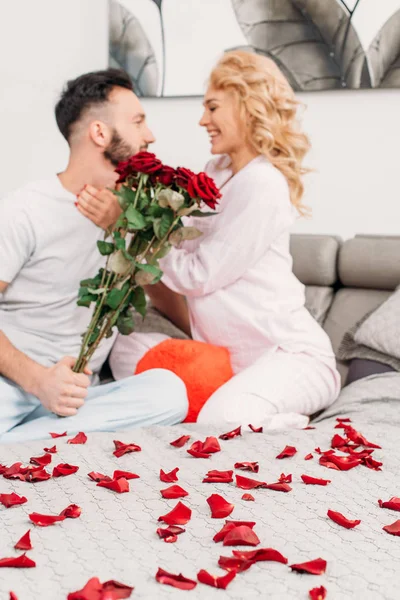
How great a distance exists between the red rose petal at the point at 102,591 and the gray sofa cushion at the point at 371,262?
5.91 feet

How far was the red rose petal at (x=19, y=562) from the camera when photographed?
0.90 metres

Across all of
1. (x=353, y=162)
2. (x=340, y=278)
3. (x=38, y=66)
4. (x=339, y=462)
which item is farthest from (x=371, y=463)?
(x=38, y=66)

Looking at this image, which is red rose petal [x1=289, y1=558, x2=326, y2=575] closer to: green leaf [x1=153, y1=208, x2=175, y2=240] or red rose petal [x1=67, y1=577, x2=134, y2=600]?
red rose petal [x1=67, y1=577, x2=134, y2=600]

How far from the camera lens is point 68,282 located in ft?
6.45

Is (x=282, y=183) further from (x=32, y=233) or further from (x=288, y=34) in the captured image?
(x=288, y=34)

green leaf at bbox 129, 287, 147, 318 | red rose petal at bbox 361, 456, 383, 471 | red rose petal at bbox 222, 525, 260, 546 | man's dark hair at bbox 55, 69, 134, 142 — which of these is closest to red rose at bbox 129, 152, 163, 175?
green leaf at bbox 129, 287, 147, 318

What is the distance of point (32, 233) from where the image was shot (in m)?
1.89

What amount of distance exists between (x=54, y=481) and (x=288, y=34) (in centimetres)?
222

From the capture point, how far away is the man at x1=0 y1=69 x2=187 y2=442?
5.74 feet

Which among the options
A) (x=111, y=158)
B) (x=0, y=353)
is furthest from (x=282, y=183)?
(x=0, y=353)

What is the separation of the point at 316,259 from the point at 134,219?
1.07 m

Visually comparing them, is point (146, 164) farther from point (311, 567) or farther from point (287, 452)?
point (311, 567)

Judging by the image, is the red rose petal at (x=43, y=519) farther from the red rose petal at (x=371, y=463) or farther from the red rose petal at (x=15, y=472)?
the red rose petal at (x=371, y=463)

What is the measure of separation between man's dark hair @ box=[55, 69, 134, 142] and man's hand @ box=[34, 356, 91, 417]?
783mm
